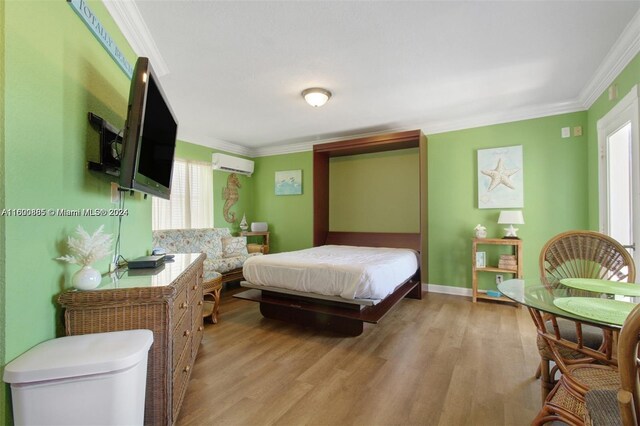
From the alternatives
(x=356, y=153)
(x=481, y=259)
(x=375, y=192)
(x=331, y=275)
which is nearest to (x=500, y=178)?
(x=481, y=259)

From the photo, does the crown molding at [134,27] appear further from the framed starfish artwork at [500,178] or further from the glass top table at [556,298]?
the framed starfish artwork at [500,178]

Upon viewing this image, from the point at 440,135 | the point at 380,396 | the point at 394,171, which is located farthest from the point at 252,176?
the point at 380,396

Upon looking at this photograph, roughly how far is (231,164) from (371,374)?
4281 mm

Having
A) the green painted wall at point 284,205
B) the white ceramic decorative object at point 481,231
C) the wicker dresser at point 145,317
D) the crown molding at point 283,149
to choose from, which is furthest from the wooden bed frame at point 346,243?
the wicker dresser at point 145,317

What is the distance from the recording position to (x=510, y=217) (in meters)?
3.51

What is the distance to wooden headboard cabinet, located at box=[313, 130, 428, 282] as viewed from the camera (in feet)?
13.2

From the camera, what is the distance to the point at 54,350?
1.04 metres

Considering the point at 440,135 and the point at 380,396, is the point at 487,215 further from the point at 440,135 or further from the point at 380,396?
the point at 380,396

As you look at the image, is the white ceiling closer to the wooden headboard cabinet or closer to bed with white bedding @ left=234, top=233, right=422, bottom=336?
the wooden headboard cabinet

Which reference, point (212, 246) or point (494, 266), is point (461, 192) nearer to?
point (494, 266)

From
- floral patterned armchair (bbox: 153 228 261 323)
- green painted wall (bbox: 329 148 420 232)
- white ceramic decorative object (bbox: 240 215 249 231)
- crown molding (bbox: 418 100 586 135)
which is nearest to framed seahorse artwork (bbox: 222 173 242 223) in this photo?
white ceramic decorative object (bbox: 240 215 249 231)

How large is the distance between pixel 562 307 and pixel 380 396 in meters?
1.14

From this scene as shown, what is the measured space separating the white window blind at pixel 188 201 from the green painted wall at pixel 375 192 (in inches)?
86.8

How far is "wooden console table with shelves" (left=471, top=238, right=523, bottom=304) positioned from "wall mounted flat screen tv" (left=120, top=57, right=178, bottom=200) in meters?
3.61
